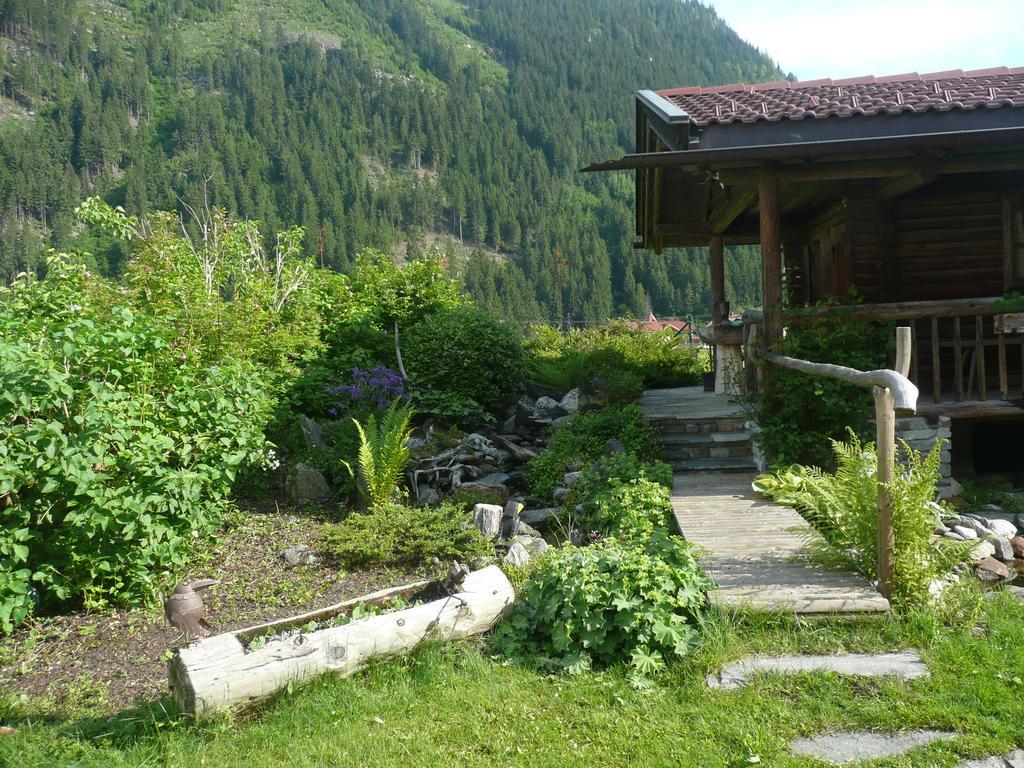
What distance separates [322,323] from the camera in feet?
37.7

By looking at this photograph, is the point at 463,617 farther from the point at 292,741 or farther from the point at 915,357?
the point at 915,357

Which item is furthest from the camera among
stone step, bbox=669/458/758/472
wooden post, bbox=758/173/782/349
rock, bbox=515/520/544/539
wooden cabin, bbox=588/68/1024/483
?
Result: stone step, bbox=669/458/758/472

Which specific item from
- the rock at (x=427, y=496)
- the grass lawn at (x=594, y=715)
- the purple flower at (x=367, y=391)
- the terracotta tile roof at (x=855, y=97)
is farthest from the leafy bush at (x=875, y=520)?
the purple flower at (x=367, y=391)

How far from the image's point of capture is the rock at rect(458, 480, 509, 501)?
297 inches

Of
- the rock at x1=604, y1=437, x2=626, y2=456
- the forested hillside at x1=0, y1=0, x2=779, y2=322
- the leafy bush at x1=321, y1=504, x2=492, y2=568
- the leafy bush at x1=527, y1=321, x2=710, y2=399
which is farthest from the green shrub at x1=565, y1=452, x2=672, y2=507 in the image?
the forested hillside at x1=0, y1=0, x2=779, y2=322

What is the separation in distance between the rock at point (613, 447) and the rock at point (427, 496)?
183cm

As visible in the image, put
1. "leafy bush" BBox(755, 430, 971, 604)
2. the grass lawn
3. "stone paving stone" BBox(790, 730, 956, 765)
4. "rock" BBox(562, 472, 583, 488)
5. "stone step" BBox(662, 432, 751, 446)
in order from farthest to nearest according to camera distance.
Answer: "stone step" BBox(662, 432, 751, 446)
"rock" BBox(562, 472, 583, 488)
"leafy bush" BBox(755, 430, 971, 604)
the grass lawn
"stone paving stone" BBox(790, 730, 956, 765)

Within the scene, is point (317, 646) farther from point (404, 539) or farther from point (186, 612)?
point (404, 539)

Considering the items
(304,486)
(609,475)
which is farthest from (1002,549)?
(304,486)

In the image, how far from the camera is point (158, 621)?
518 cm

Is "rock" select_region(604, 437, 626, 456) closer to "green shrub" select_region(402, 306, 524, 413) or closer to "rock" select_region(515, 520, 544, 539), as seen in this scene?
"rock" select_region(515, 520, 544, 539)

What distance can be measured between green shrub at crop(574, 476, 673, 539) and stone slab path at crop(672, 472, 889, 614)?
167mm

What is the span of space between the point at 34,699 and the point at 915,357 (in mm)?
8190

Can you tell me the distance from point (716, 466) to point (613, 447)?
1078mm
